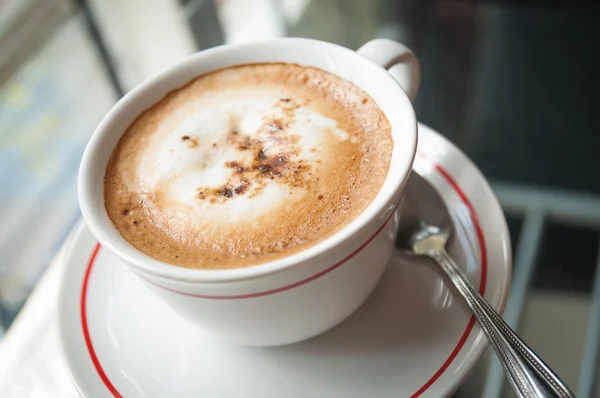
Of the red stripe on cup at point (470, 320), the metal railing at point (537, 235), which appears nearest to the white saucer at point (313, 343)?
the red stripe on cup at point (470, 320)

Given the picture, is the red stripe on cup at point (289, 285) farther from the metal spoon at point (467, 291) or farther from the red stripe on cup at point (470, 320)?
the metal spoon at point (467, 291)

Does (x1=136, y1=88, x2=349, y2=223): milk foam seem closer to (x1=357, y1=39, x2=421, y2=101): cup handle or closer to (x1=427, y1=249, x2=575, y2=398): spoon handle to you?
(x1=357, y1=39, x2=421, y2=101): cup handle

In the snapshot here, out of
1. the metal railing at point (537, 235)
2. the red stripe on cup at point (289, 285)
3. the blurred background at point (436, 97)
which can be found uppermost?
the red stripe on cup at point (289, 285)

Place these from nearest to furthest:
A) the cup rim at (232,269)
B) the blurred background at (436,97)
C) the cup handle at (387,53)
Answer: the cup rim at (232,269)
the cup handle at (387,53)
the blurred background at (436,97)

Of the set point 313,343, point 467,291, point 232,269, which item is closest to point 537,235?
point 467,291

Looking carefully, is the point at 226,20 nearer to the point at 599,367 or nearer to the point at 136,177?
the point at 136,177

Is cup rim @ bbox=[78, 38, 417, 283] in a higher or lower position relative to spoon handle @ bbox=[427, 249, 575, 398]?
higher

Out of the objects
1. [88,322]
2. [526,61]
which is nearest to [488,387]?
[88,322]

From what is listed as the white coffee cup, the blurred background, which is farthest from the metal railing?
the white coffee cup
